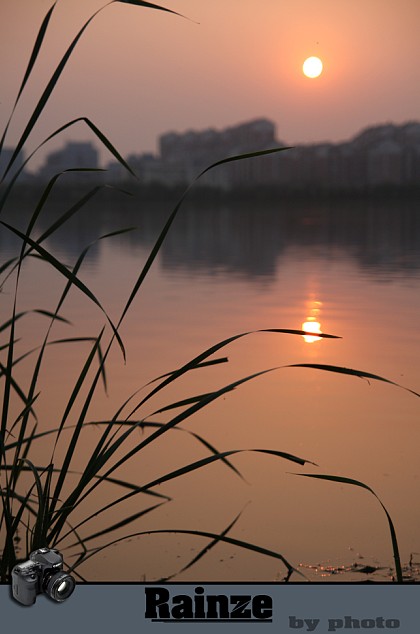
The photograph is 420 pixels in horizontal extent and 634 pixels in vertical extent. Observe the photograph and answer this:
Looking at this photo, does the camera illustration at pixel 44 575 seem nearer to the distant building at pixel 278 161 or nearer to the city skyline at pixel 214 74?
the city skyline at pixel 214 74

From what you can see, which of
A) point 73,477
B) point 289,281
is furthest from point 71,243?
point 73,477

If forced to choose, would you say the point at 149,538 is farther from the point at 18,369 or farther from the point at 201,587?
the point at 18,369

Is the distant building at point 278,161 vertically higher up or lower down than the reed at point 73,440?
higher up

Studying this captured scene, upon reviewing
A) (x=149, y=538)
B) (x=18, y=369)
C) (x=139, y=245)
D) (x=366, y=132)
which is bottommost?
(x=149, y=538)

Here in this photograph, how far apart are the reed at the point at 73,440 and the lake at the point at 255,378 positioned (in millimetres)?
45

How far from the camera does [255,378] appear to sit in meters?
2.88

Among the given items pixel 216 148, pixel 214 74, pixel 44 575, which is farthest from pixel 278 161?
pixel 44 575

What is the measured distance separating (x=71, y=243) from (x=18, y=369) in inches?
29.4

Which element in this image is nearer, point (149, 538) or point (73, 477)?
point (149, 538)

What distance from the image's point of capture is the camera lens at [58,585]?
1.37 m

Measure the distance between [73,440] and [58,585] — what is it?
10.3 inches

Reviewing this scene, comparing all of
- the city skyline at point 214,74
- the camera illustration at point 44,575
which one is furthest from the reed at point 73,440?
the city skyline at point 214,74

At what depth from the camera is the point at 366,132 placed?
2.73 meters

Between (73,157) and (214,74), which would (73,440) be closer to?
(73,157)
